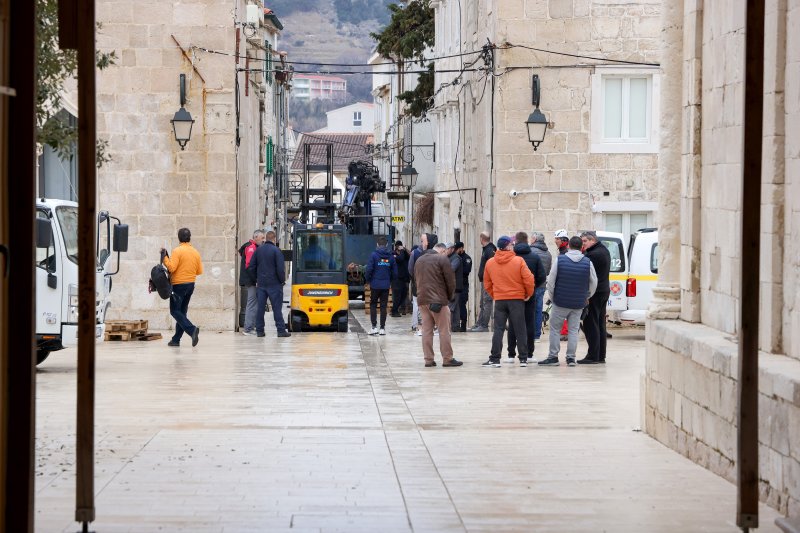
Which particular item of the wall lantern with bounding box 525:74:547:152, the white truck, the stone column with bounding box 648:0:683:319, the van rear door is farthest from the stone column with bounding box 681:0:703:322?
the wall lantern with bounding box 525:74:547:152

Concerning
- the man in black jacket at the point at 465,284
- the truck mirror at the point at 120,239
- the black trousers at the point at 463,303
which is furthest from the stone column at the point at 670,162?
the black trousers at the point at 463,303

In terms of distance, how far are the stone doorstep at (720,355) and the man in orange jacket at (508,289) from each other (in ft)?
17.7

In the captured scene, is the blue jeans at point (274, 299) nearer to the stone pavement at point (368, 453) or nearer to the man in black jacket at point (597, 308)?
the stone pavement at point (368, 453)

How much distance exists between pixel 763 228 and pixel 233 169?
16.4 m

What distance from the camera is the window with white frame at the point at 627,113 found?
84.2 ft

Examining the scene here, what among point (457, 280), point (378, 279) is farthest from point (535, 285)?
point (378, 279)

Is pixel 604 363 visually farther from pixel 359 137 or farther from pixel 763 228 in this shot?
pixel 359 137

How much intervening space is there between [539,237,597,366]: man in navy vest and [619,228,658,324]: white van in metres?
5.55

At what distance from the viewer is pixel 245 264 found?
2316cm

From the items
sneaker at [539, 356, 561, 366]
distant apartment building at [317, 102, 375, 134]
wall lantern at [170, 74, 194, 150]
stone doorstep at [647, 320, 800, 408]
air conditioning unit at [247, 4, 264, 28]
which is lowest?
sneaker at [539, 356, 561, 366]

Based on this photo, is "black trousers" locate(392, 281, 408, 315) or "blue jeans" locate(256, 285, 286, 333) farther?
"black trousers" locate(392, 281, 408, 315)

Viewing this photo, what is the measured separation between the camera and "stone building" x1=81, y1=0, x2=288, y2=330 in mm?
23781

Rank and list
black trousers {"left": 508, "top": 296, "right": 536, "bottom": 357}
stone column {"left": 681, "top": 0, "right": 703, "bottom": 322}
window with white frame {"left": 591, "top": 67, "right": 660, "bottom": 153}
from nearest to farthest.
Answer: stone column {"left": 681, "top": 0, "right": 703, "bottom": 322} < black trousers {"left": 508, "top": 296, "right": 536, "bottom": 357} < window with white frame {"left": 591, "top": 67, "right": 660, "bottom": 153}

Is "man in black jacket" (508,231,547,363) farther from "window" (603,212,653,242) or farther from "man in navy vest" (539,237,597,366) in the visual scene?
"window" (603,212,653,242)
